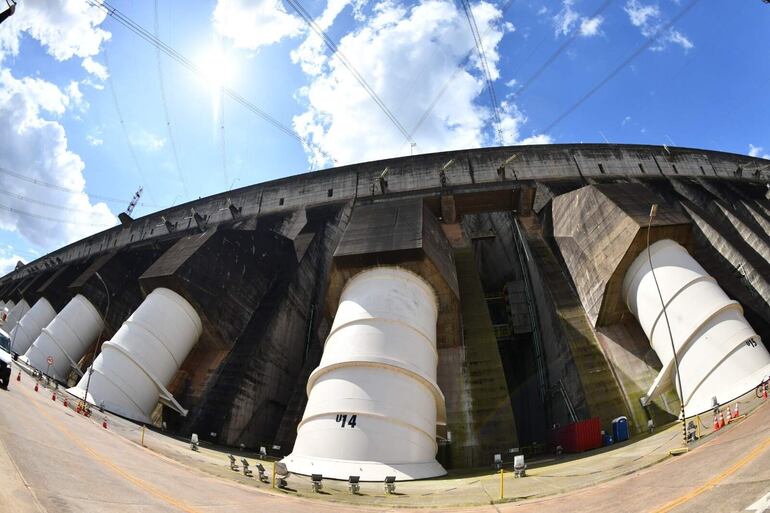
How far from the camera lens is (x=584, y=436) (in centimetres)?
1353

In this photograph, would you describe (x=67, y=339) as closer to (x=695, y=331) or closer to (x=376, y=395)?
(x=376, y=395)

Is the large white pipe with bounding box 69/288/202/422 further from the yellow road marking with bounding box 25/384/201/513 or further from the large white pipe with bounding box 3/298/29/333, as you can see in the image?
the large white pipe with bounding box 3/298/29/333

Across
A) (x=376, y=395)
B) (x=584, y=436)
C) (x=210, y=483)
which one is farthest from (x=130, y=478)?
(x=584, y=436)

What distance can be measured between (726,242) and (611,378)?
1127 cm

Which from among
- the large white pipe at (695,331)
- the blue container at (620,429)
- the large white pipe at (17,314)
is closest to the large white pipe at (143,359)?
the blue container at (620,429)

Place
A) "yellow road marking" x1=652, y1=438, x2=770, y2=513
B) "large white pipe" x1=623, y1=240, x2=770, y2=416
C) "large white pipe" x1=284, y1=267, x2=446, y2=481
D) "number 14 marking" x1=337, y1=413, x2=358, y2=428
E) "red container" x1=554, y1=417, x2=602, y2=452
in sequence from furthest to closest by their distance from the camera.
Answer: "red container" x1=554, y1=417, x2=602, y2=452, "large white pipe" x1=623, y1=240, x2=770, y2=416, "number 14 marking" x1=337, y1=413, x2=358, y2=428, "large white pipe" x1=284, y1=267, x2=446, y2=481, "yellow road marking" x1=652, y1=438, x2=770, y2=513

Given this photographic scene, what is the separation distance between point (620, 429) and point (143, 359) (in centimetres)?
1957

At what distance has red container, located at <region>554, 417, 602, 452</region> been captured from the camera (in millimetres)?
13398

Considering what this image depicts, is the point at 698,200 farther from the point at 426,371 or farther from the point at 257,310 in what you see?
the point at 257,310

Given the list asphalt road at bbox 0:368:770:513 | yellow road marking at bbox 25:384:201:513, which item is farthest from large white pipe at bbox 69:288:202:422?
asphalt road at bbox 0:368:770:513

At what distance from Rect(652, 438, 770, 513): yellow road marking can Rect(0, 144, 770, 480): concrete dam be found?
14.5 ft

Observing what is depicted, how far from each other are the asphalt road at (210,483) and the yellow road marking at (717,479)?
1cm

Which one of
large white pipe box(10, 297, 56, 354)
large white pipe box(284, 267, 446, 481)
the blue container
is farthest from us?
large white pipe box(10, 297, 56, 354)

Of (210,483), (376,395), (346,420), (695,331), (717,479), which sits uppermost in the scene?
(695,331)
